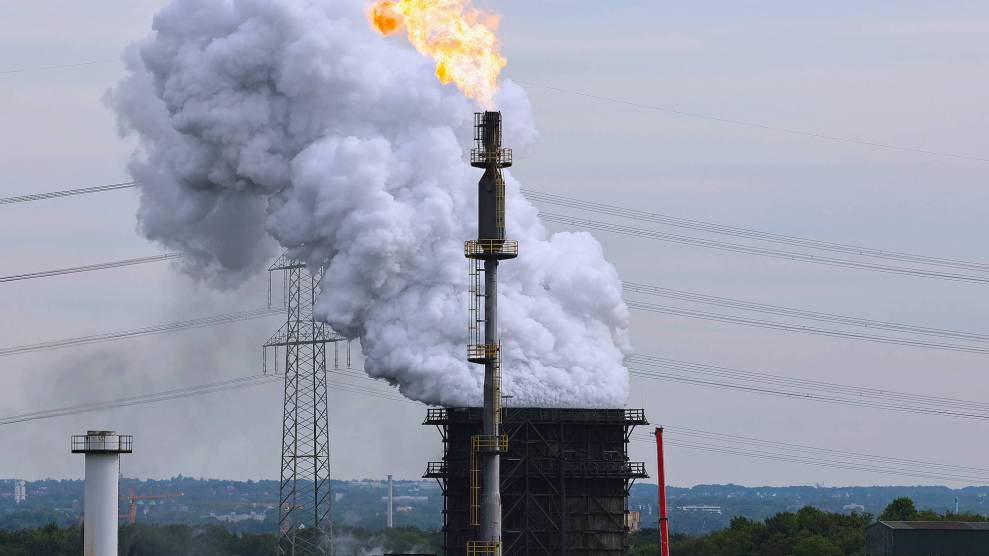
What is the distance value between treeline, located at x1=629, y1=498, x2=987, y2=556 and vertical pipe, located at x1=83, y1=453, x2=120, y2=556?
8379 cm

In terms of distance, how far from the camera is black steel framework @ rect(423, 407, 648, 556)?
107 meters

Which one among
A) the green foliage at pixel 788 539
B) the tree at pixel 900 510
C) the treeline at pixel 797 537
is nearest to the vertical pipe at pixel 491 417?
the treeline at pixel 797 537

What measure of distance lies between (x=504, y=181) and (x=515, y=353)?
35.5 feet

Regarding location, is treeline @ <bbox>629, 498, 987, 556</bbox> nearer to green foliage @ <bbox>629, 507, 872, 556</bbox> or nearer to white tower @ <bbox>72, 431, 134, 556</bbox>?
green foliage @ <bbox>629, 507, 872, 556</bbox>

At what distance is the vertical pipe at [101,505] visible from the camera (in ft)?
294

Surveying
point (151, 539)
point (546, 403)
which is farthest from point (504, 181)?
point (151, 539)

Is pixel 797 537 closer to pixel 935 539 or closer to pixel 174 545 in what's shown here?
pixel 935 539

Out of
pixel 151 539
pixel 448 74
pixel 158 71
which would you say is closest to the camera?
pixel 448 74

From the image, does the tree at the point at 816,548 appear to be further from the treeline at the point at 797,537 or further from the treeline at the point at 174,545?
the treeline at the point at 174,545

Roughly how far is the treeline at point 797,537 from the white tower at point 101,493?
83.9 m

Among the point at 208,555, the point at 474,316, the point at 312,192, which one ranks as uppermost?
the point at 312,192

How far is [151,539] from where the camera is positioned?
18688cm

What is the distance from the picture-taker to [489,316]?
96.4 meters

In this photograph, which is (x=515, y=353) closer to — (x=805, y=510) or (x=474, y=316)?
(x=474, y=316)
